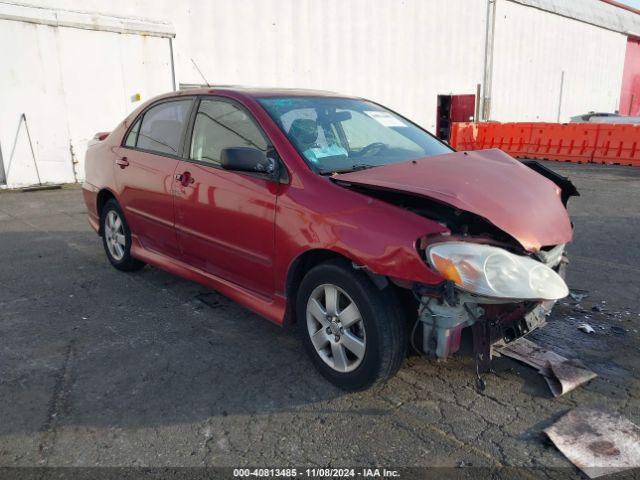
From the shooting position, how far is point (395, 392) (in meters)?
2.92

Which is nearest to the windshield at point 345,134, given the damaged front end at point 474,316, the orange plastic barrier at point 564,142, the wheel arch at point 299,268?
the wheel arch at point 299,268

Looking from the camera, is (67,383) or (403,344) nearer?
(403,344)

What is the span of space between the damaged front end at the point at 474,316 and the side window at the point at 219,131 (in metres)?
1.48

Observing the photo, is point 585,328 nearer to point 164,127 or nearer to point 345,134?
point 345,134

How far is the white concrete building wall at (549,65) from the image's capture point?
22125 mm

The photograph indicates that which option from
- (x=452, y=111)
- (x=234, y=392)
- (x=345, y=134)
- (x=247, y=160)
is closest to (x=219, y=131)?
(x=247, y=160)

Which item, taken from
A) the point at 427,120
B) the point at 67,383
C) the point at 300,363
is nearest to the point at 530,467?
the point at 300,363

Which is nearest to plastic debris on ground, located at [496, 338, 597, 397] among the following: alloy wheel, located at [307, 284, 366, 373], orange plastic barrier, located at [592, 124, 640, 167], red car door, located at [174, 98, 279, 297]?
alloy wheel, located at [307, 284, 366, 373]

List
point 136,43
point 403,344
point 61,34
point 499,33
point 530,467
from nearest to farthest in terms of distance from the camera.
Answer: point 530,467 → point 403,344 → point 61,34 → point 136,43 → point 499,33

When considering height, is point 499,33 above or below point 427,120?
above

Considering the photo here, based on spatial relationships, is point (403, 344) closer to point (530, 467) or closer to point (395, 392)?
point (395, 392)

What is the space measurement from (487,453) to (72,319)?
3.08 meters

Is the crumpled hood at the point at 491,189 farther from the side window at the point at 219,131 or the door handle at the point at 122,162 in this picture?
the door handle at the point at 122,162

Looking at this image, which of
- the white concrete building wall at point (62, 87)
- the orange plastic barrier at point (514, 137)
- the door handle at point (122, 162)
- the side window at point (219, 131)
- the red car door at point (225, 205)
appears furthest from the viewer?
the orange plastic barrier at point (514, 137)
